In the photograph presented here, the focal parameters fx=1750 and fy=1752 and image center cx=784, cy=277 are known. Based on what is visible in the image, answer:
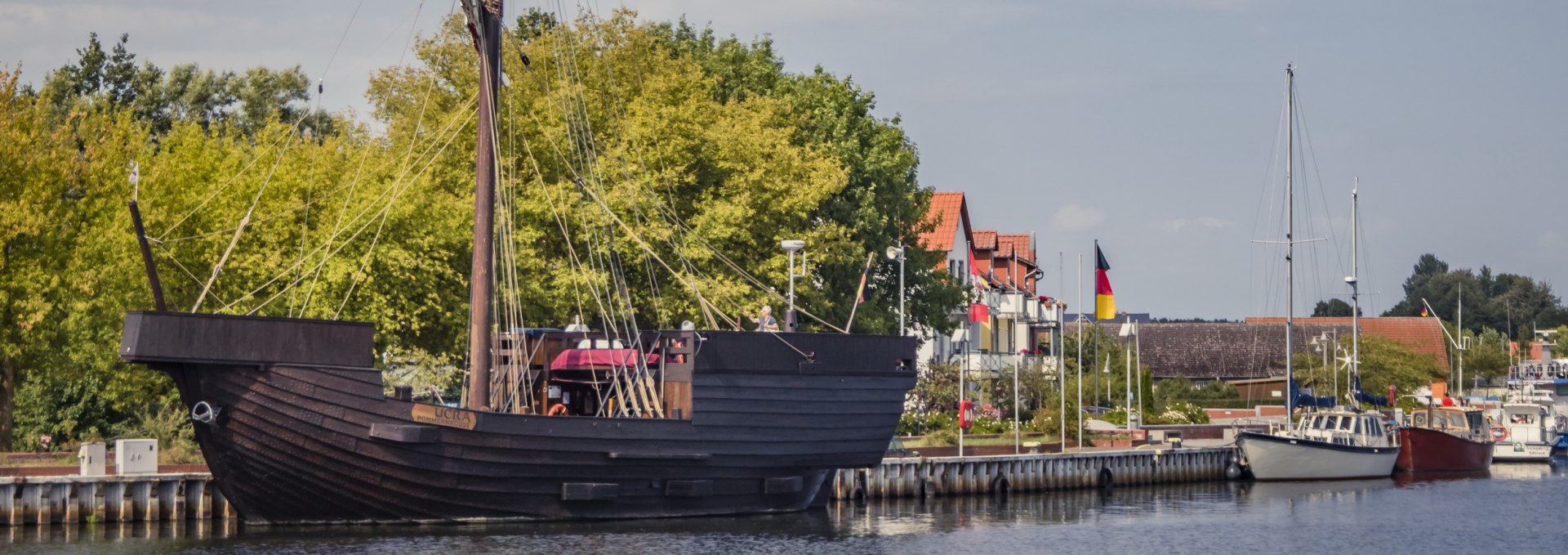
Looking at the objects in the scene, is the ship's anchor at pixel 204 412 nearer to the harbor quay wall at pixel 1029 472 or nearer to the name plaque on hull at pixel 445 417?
the name plaque on hull at pixel 445 417

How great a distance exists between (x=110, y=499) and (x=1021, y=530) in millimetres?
16806

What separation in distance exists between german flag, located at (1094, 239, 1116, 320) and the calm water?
625 cm

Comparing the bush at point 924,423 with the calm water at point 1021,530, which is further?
the bush at point 924,423

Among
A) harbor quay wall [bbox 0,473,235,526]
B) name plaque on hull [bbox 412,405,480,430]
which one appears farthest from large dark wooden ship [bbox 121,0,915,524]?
harbor quay wall [bbox 0,473,235,526]

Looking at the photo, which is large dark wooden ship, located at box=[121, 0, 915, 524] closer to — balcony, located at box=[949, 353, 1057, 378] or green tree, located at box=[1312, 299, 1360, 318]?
balcony, located at box=[949, 353, 1057, 378]

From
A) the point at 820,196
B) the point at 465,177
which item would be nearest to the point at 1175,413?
the point at 820,196

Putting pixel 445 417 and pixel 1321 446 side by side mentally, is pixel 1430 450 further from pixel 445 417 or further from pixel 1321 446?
pixel 445 417

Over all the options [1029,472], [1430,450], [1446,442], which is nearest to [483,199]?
[1029,472]

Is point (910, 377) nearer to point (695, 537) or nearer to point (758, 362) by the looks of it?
point (758, 362)

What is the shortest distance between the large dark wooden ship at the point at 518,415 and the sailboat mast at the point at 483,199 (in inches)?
1.4

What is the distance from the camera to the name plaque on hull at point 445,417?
28547 mm

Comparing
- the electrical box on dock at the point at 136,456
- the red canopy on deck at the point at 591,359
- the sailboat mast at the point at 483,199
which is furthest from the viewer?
the red canopy on deck at the point at 591,359

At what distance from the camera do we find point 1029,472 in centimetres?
4338

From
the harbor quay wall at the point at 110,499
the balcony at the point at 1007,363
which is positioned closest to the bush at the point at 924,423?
the balcony at the point at 1007,363
